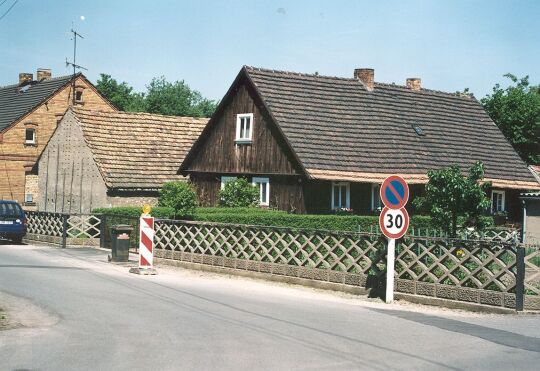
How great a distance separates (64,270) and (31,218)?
1319cm

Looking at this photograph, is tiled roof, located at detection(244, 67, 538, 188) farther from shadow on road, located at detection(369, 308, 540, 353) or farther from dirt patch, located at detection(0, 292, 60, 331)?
dirt patch, located at detection(0, 292, 60, 331)

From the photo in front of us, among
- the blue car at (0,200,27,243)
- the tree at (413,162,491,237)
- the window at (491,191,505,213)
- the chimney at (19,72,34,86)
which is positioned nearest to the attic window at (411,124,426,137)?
the window at (491,191,505,213)

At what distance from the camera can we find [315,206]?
103 feet

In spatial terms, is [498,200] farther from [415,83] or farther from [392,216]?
[392,216]

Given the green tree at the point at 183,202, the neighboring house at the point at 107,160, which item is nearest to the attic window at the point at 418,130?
the neighboring house at the point at 107,160

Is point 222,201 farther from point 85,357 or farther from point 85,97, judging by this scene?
point 85,97

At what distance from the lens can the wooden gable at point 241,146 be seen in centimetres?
3278

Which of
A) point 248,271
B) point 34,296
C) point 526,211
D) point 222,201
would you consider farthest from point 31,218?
point 526,211

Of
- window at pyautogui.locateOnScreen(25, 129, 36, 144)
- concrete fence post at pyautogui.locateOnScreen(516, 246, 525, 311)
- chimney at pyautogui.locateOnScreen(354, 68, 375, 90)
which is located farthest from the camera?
window at pyautogui.locateOnScreen(25, 129, 36, 144)

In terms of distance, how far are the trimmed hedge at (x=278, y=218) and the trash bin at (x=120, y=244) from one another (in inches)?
102

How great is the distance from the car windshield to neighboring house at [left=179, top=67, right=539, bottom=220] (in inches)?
368

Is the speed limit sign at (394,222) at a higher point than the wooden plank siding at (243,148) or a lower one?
lower

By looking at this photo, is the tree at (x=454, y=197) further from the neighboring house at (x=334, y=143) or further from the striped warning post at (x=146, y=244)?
the neighboring house at (x=334, y=143)

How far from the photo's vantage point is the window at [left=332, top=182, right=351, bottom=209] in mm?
32281
